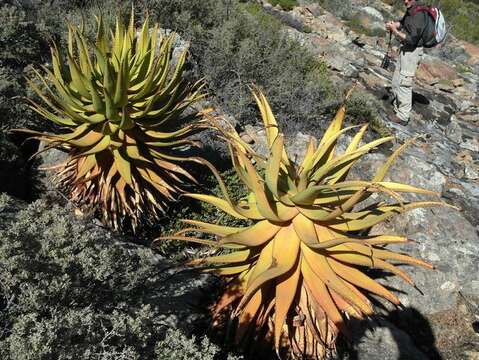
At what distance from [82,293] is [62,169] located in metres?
1.78

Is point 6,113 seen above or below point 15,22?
below

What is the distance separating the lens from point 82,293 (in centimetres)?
286

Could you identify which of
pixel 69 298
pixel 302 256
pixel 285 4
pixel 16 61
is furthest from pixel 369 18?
pixel 69 298

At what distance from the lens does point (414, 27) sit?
845 centimetres

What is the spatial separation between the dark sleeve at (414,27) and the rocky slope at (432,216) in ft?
4.81

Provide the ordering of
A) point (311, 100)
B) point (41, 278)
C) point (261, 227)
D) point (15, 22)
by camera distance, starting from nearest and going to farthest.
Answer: point (41, 278)
point (261, 227)
point (15, 22)
point (311, 100)

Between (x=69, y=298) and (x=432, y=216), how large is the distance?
461cm

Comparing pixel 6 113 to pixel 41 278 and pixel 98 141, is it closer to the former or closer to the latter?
pixel 98 141

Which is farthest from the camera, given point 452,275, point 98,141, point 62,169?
point 452,275

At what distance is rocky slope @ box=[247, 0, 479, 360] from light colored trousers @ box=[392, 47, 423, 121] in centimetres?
30

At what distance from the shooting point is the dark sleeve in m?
8.40

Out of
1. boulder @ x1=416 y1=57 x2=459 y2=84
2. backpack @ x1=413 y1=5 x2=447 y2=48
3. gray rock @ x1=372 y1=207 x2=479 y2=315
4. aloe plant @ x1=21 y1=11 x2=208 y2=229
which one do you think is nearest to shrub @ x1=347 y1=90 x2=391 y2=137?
backpack @ x1=413 y1=5 x2=447 y2=48

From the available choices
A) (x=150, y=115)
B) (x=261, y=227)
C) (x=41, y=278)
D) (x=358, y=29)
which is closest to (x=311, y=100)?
(x=150, y=115)

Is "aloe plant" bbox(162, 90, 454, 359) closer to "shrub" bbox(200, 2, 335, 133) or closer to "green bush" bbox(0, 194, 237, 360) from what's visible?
"green bush" bbox(0, 194, 237, 360)
